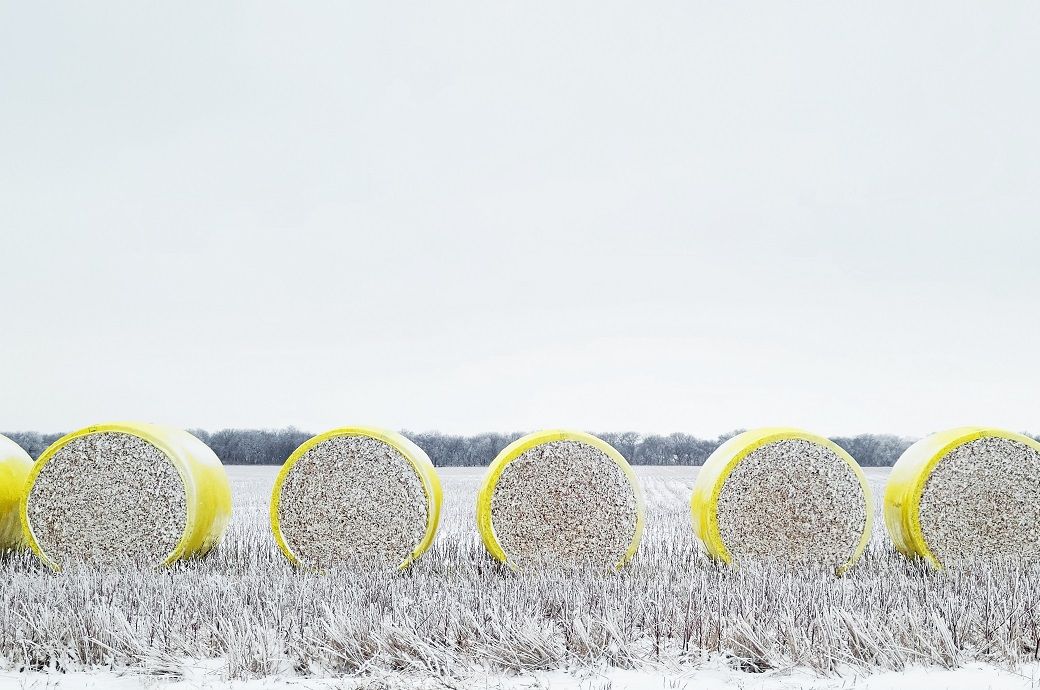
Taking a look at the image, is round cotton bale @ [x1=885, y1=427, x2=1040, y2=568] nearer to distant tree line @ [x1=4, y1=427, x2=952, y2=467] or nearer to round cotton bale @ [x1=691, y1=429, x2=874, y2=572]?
round cotton bale @ [x1=691, y1=429, x2=874, y2=572]

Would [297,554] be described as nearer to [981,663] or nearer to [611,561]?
[611,561]

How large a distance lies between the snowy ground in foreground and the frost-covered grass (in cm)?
6

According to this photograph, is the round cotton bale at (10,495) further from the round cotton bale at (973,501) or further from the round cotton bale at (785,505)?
the round cotton bale at (973,501)

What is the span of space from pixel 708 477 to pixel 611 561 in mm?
854

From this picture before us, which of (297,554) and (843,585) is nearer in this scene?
(843,585)

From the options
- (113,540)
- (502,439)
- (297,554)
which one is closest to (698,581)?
(297,554)

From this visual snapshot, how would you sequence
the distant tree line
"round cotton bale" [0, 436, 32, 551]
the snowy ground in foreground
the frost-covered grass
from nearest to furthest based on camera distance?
the snowy ground in foreground < the frost-covered grass < "round cotton bale" [0, 436, 32, 551] < the distant tree line

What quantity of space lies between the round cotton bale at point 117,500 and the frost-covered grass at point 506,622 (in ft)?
1.81

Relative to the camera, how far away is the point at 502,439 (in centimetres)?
2559

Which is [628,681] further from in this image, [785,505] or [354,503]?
[354,503]

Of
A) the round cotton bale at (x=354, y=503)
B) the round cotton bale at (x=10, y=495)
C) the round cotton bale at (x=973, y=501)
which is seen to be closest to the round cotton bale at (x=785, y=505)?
the round cotton bale at (x=973, y=501)

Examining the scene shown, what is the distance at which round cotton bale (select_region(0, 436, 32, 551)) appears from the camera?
19.3 ft

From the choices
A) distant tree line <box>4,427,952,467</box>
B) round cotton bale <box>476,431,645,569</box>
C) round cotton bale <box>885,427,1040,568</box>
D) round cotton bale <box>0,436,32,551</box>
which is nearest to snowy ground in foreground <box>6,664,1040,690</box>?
round cotton bale <box>476,431,645,569</box>

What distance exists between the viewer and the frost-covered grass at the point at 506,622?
3.31 meters
